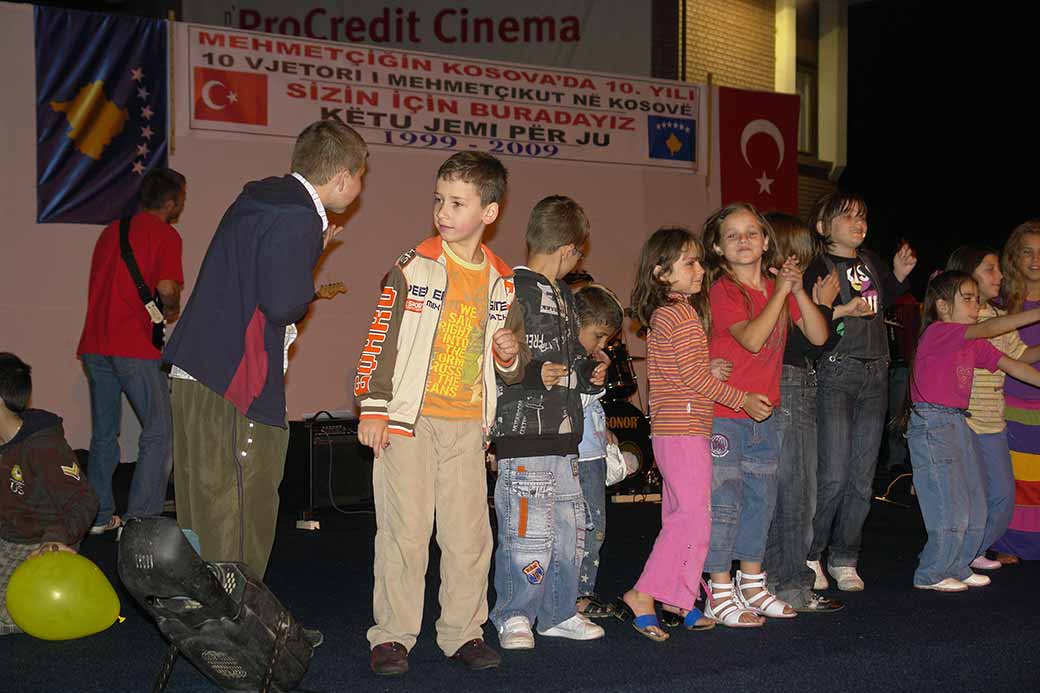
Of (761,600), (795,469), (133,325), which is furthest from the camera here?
(133,325)

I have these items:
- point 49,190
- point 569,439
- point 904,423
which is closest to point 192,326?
point 569,439

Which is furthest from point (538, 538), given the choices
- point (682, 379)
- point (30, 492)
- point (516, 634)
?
point (30, 492)

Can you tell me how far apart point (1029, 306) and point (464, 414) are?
145 inches

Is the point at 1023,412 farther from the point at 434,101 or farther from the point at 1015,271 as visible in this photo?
the point at 434,101

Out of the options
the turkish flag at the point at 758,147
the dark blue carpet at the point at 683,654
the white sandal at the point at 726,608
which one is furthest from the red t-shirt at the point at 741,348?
the turkish flag at the point at 758,147

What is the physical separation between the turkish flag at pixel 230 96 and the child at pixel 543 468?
16.5 ft

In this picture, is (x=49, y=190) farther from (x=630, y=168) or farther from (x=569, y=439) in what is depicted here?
(x=569, y=439)

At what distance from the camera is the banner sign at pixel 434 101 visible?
8.23m

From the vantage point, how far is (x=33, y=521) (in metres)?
4.08

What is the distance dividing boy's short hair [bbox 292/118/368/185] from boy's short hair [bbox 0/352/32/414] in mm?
1585

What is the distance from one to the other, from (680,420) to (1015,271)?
2.81 m

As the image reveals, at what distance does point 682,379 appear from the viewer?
3988 millimetres

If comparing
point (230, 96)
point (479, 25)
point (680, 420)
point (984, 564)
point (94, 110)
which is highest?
point (479, 25)

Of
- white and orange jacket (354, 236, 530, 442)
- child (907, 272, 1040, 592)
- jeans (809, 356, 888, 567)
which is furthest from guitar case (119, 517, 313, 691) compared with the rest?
child (907, 272, 1040, 592)
